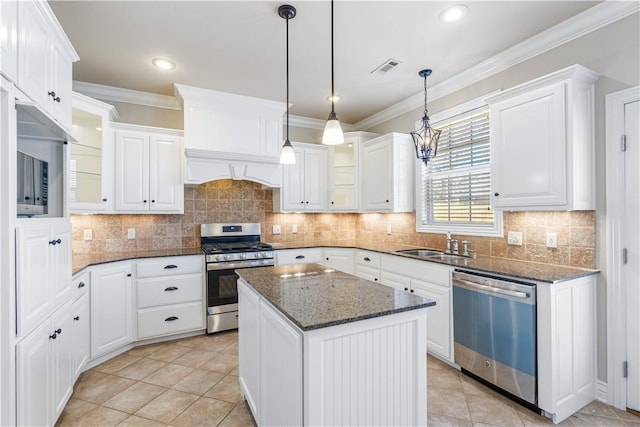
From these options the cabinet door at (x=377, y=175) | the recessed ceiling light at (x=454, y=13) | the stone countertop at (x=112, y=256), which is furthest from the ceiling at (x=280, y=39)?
the stone countertop at (x=112, y=256)

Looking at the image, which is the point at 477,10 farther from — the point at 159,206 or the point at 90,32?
the point at 159,206

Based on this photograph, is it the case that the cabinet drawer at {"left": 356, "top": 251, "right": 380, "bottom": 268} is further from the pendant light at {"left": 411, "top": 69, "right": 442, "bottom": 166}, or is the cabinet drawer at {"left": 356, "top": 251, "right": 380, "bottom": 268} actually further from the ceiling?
the ceiling

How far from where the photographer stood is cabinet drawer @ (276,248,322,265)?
378 cm

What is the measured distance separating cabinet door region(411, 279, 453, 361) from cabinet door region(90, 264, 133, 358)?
2.74 meters

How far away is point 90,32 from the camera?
2.37 metres

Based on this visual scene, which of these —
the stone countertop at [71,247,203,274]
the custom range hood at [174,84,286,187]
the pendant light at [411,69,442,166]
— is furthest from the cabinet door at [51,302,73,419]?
the pendant light at [411,69,442,166]

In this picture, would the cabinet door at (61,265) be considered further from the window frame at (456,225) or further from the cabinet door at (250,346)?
the window frame at (456,225)

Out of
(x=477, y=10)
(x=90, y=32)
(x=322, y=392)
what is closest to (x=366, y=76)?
(x=477, y=10)

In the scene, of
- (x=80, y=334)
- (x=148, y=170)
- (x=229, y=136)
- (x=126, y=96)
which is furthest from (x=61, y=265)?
→ (x=126, y=96)

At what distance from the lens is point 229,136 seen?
352 centimetres

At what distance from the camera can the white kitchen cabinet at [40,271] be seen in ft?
4.74

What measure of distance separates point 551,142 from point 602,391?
69.2 inches

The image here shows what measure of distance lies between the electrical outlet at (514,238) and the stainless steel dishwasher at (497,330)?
2.04 ft

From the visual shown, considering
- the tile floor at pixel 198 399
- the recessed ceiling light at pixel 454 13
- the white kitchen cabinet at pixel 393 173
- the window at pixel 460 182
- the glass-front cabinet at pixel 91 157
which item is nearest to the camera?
the tile floor at pixel 198 399
